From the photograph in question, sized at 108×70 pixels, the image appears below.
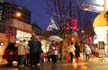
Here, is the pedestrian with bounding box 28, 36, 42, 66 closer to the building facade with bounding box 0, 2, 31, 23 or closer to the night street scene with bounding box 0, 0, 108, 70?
the night street scene with bounding box 0, 0, 108, 70

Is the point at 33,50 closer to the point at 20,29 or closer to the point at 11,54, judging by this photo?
the point at 11,54

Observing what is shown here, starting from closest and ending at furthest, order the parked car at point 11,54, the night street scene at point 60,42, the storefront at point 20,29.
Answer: the night street scene at point 60,42, the parked car at point 11,54, the storefront at point 20,29

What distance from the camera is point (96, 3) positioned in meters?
8.00

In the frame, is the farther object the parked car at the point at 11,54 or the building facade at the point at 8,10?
the building facade at the point at 8,10

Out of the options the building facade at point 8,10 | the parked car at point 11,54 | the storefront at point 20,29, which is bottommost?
the parked car at point 11,54

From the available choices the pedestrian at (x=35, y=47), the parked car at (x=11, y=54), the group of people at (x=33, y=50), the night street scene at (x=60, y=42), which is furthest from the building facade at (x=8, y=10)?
the pedestrian at (x=35, y=47)

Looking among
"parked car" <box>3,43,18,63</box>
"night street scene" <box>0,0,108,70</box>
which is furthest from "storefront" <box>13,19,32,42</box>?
"parked car" <box>3,43,18,63</box>

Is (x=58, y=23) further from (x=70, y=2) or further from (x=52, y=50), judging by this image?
(x=52, y=50)

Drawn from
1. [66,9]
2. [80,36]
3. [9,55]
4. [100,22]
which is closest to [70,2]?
[66,9]

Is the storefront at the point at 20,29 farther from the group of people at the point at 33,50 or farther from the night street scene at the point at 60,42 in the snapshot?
the group of people at the point at 33,50

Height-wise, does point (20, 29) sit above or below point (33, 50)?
above

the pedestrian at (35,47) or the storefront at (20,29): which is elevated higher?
the storefront at (20,29)

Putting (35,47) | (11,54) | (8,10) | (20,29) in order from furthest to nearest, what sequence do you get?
(8,10) < (20,29) < (11,54) < (35,47)

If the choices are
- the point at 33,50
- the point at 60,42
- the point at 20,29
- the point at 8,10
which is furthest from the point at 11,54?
the point at 8,10
